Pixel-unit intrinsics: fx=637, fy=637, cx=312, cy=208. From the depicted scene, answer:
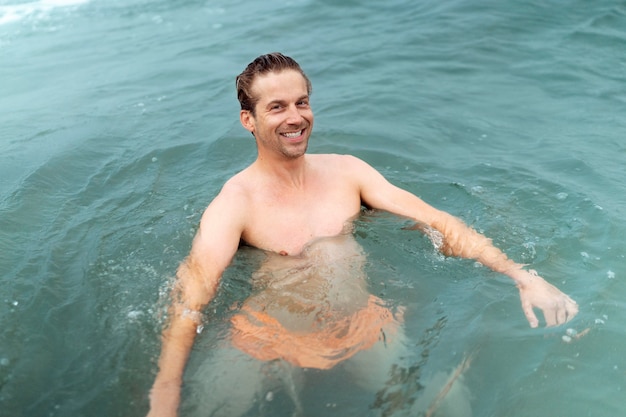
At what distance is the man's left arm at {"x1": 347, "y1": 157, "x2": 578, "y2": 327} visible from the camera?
318cm

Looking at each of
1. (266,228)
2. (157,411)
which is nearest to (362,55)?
(266,228)

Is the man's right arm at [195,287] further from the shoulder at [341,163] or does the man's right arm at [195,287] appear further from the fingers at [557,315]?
the fingers at [557,315]

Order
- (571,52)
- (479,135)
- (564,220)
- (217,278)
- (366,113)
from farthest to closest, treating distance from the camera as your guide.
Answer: (571,52) < (366,113) < (479,135) < (564,220) < (217,278)

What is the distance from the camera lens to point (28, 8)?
13977mm

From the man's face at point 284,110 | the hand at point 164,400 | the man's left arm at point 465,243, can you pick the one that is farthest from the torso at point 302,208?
the hand at point 164,400

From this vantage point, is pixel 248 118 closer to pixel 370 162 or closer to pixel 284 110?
pixel 284 110

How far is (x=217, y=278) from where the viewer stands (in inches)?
130

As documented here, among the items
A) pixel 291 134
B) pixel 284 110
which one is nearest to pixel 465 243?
pixel 291 134

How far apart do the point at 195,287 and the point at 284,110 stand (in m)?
1.05

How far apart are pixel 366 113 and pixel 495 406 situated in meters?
4.20

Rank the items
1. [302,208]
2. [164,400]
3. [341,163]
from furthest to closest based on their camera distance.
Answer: [341,163] < [302,208] < [164,400]

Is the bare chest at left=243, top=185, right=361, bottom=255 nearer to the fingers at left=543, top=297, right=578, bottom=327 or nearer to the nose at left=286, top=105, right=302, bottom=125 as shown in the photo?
the nose at left=286, top=105, right=302, bottom=125

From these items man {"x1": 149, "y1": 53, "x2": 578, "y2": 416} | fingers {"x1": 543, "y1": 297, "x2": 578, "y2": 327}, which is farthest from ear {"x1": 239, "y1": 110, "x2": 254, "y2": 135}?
fingers {"x1": 543, "y1": 297, "x2": 578, "y2": 327}

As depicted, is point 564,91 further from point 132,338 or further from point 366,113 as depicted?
point 132,338
